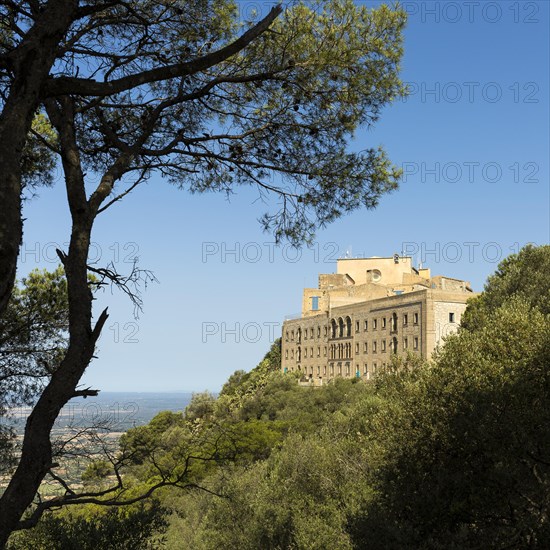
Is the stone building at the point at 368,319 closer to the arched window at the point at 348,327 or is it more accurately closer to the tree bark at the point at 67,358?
the arched window at the point at 348,327

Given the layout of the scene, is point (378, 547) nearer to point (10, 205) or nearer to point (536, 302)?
point (10, 205)

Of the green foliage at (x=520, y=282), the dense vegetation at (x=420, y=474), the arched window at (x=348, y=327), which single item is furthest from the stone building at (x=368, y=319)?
the dense vegetation at (x=420, y=474)

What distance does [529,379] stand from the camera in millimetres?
13570

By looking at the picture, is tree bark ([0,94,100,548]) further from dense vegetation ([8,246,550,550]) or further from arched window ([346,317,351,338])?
arched window ([346,317,351,338])

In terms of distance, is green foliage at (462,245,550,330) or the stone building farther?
the stone building

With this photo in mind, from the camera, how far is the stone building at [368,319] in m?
45.9

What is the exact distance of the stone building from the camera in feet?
151

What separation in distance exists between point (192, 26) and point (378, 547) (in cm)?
982

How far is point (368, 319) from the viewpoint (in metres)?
54.8

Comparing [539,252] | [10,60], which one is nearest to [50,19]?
[10,60]

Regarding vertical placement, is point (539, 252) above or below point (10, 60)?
above

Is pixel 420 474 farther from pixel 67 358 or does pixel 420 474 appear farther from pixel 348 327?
pixel 348 327

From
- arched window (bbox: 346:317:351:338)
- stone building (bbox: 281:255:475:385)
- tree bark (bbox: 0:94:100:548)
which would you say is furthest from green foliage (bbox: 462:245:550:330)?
tree bark (bbox: 0:94:100:548)

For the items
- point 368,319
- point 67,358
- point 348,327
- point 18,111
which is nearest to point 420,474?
point 67,358
